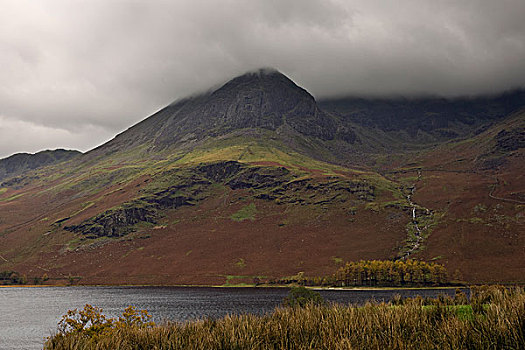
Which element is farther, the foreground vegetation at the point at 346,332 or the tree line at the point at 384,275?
the tree line at the point at 384,275

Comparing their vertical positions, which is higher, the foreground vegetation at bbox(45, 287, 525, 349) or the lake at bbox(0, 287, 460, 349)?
the foreground vegetation at bbox(45, 287, 525, 349)

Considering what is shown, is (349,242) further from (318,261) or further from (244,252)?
(244,252)

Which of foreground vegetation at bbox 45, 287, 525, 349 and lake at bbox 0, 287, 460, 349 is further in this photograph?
lake at bbox 0, 287, 460, 349

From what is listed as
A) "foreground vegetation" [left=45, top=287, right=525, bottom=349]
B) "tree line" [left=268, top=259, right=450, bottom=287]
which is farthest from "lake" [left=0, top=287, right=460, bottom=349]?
"foreground vegetation" [left=45, top=287, right=525, bottom=349]

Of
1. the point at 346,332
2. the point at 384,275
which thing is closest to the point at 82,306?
the point at 384,275

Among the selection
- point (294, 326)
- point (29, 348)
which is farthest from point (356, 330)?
point (29, 348)

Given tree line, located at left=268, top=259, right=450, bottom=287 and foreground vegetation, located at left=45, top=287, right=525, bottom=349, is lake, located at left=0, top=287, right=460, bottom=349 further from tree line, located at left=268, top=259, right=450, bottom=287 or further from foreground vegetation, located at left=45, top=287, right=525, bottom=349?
foreground vegetation, located at left=45, top=287, right=525, bottom=349

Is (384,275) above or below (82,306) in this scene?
above

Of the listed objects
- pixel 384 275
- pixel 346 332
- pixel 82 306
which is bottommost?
pixel 82 306

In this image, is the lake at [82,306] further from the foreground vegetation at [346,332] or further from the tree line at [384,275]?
the foreground vegetation at [346,332]

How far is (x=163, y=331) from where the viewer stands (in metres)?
15.5

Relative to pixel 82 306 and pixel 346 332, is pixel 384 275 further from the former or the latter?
pixel 346 332

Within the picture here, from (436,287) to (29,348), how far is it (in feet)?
430

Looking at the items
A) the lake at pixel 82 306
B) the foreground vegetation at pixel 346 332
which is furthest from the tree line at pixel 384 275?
the foreground vegetation at pixel 346 332
